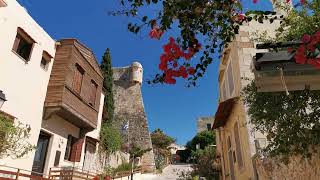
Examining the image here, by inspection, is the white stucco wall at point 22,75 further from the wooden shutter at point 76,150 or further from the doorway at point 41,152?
the wooden shutter at point 76,150

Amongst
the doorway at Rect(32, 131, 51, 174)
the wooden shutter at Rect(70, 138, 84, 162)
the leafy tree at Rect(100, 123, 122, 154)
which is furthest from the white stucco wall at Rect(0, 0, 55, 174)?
the leafy tree at Rect(100, 123, 122, 154)

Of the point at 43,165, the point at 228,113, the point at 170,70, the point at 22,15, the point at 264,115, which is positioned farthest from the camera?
the point at 43,165

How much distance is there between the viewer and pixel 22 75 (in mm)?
14219

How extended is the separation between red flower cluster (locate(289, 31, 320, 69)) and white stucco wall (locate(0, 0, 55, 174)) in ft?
39.9

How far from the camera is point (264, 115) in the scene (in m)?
5.97

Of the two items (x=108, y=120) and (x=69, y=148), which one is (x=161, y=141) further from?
(x=69, y=148)

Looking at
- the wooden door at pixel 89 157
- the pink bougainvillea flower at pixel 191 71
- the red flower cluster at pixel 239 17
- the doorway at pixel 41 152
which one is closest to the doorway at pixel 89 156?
the wooden door at pixel 89 157

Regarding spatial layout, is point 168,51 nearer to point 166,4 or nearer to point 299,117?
point 166,4

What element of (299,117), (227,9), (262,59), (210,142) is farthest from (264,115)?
(210,142)

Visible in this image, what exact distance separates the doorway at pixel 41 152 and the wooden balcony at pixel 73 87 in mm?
1196

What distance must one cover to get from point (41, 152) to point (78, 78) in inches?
183

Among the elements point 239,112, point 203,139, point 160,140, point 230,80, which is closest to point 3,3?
point 230,80

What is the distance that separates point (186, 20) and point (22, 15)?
13034mm

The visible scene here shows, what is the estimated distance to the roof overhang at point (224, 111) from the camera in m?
12.0
